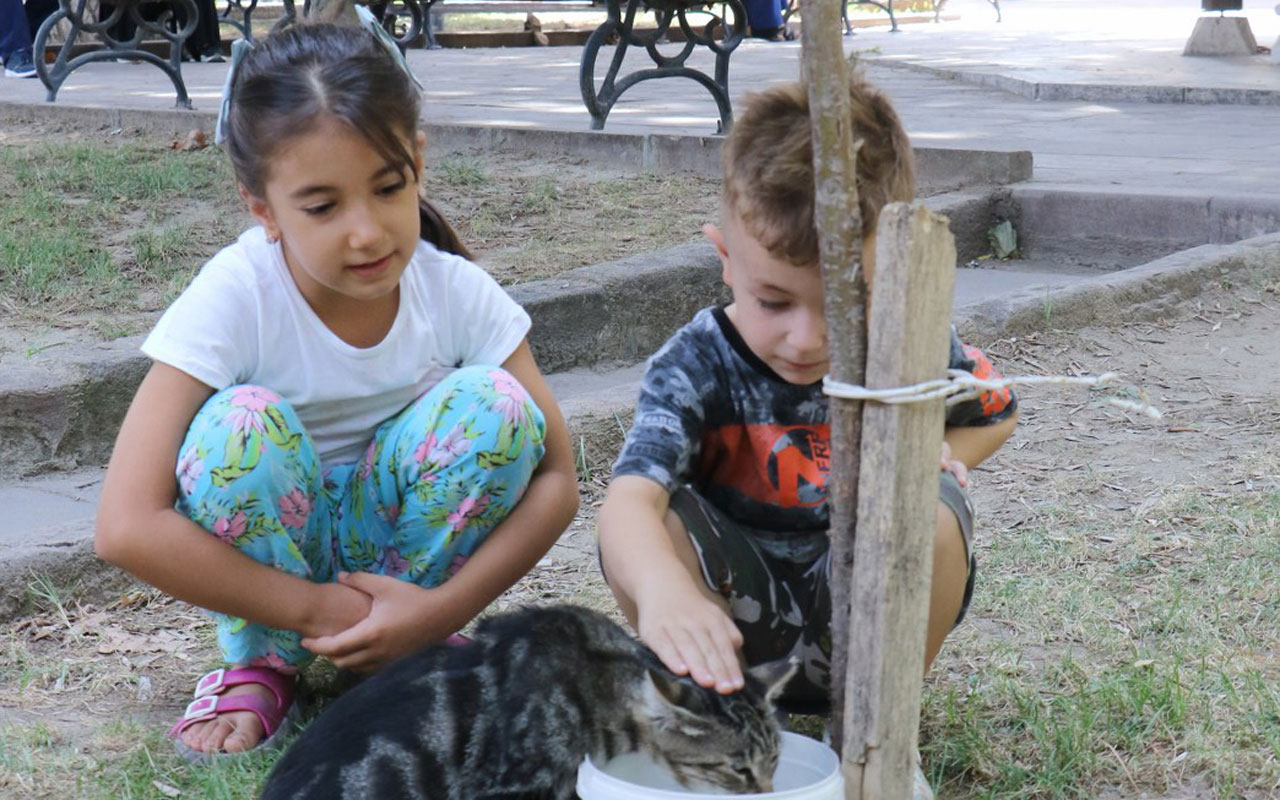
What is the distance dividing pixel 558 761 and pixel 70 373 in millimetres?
2364

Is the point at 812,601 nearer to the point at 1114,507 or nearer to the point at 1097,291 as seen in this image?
the point at 1114,507

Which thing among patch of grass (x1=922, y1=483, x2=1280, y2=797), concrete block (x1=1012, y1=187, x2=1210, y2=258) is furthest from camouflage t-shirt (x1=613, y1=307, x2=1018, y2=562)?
concrete block (x1=1012, y1=187, x2=1210, y2=258)

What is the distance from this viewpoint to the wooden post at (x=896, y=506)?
169 cm

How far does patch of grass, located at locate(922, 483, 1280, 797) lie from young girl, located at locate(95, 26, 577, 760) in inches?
33.8

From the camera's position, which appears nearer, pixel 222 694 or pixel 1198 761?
pixel 1198 761

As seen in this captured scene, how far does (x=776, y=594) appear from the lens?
2.45m

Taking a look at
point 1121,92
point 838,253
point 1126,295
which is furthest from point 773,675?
point 1121,92

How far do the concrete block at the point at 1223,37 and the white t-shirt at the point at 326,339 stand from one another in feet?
42.1

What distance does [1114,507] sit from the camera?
357cm

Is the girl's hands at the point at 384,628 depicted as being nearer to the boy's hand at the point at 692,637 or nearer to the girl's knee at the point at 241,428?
the girl's knee at the point at 241,428

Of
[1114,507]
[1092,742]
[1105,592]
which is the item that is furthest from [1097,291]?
[1092,742]

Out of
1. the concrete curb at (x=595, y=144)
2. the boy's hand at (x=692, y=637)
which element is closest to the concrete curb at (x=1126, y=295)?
the concrete curb at (x=595, y=144)

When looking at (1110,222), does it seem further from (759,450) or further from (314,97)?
(314,97)

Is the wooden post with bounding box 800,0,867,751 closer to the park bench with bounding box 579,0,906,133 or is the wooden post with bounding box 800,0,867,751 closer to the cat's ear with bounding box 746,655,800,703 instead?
the cat's ear with bounding box 746,655,800,703
